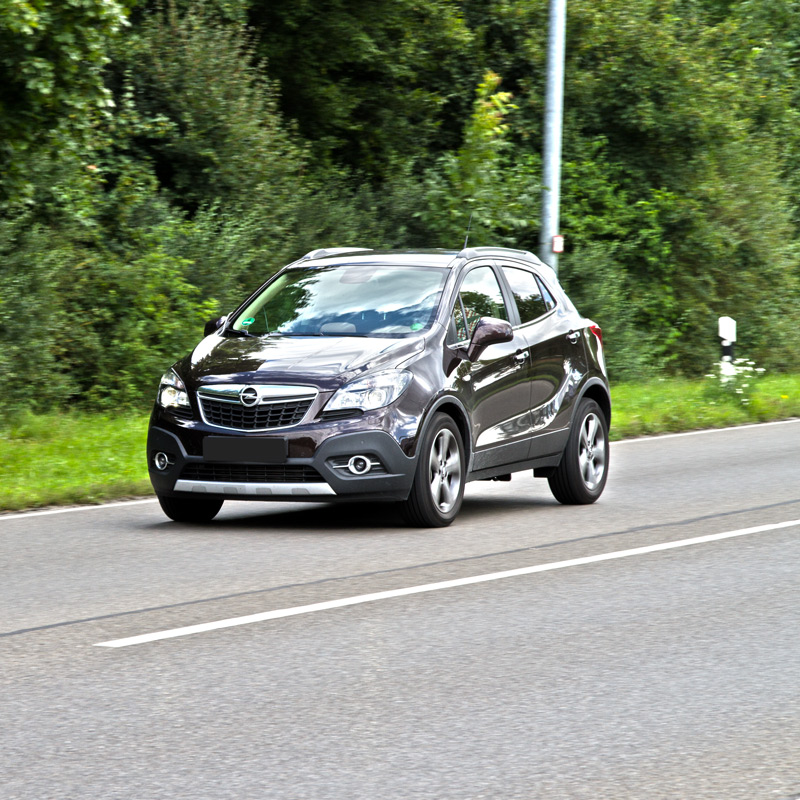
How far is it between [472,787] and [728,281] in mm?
23107

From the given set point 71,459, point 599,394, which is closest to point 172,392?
point 599,394

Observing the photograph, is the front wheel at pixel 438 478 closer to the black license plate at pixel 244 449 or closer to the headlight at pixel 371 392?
the headlight at pixel 371 392

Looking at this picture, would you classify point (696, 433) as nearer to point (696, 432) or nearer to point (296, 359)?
point (696, 432)

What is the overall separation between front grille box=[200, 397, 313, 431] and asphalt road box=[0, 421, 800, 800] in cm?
70

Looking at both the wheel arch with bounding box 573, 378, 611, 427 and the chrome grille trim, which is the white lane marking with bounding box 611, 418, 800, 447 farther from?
the chrome grille trim

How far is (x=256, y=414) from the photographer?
9.68 metres

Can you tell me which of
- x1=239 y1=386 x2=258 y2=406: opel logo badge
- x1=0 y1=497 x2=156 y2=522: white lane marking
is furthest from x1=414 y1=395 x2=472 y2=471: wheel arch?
x1=0 y1=497 x2=156 y2=522: white lane marking

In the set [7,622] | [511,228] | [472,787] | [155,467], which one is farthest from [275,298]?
[511,228]

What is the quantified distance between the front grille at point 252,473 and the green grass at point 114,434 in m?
1.97

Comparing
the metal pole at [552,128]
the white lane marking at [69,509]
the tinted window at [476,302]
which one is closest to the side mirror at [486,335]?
the tinted window at [476,302]

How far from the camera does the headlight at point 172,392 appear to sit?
32.7ft

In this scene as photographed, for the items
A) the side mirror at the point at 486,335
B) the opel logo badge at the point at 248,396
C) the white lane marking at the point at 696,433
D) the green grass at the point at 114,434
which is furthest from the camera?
the white lane marking at the point at 696,433

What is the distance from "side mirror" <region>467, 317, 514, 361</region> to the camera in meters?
10.3

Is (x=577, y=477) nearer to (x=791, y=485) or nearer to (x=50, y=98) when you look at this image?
(x=791, y=485)
